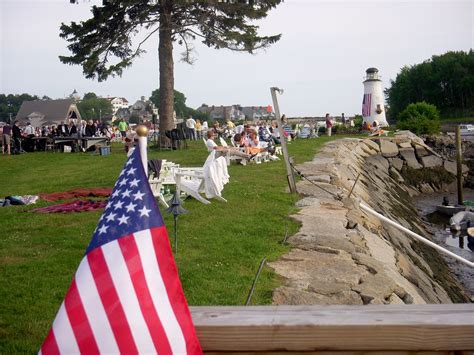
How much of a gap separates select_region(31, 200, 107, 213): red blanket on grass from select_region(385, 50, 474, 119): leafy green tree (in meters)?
73.8

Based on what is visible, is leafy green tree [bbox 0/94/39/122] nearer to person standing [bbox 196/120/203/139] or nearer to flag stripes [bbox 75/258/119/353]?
person standing [bbox 196/120/203/139]

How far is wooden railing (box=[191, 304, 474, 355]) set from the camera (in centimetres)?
206

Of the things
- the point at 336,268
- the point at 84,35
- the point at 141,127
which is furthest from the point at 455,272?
the point at 84,35

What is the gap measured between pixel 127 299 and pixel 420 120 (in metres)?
44.5

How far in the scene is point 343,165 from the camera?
20.3 m

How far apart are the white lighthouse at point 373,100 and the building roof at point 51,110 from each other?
37309 mm

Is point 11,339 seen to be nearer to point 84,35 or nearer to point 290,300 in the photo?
point 290,300

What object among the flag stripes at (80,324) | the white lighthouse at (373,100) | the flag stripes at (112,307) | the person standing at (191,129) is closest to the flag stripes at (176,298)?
the flag stripes at (112,307)

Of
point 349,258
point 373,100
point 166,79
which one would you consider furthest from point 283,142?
point 373,100

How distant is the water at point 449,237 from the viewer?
45.0ft

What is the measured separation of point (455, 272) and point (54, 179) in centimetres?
1206

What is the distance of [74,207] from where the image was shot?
36.3 feet

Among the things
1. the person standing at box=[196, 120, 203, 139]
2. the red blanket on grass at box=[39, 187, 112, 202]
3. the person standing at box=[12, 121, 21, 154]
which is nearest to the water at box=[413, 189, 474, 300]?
the red blanket on grass at box=[39, 187, 112, 202]

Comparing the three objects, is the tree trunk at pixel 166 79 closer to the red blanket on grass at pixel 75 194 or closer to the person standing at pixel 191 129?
the person standing at pixel 191 129
